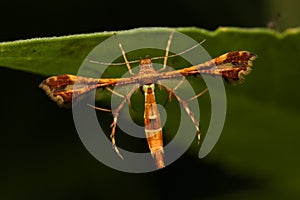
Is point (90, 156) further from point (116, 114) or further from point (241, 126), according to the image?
point (241, 126)

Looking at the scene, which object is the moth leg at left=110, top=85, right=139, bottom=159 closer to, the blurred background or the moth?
the moth

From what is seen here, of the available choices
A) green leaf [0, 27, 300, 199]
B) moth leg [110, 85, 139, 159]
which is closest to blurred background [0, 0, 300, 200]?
green leaf [0, 27, 300, 199]

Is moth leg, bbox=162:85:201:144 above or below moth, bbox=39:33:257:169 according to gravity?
below

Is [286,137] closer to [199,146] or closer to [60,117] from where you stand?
[199,146]

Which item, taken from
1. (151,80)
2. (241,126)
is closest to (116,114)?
(151,80)

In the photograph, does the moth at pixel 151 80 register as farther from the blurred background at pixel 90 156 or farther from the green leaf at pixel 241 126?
the blurred background at pixel 90 156

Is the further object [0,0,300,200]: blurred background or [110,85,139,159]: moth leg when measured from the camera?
[0,0,300,200]: blurred background

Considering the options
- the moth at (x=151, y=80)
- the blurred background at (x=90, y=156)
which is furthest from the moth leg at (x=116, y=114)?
the blurred background at (x=90, y=156)

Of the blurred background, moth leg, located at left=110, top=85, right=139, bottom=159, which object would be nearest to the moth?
moth leg, located at left=110, top=85, right=139, bottom=159
